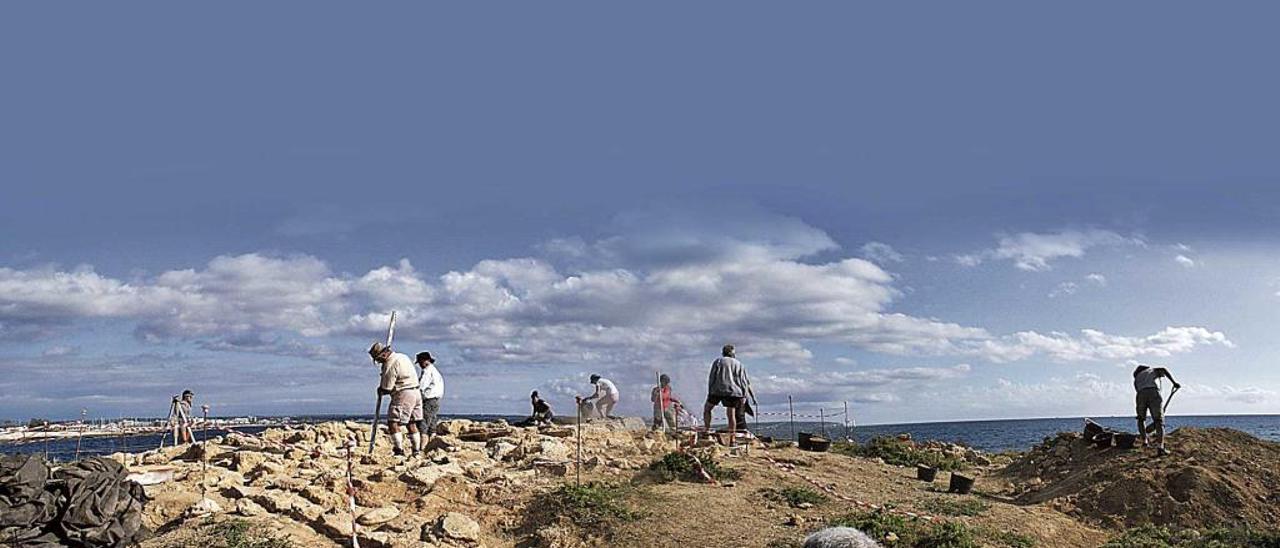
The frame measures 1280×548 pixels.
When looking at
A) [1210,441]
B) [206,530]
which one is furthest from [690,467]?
[1210,441]

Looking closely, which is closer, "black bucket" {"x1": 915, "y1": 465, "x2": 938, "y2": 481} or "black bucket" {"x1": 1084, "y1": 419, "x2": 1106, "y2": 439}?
"black bucket" {"x1": 915, "y1": 465, "x2": 938, "y2": 481}

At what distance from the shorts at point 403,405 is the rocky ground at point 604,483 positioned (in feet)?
2.11

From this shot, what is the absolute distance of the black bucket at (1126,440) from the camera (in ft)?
58.1

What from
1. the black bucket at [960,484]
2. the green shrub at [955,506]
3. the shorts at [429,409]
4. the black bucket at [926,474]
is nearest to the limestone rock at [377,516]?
the shorts at [429,409]

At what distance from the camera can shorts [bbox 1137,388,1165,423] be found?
17078 millimetres

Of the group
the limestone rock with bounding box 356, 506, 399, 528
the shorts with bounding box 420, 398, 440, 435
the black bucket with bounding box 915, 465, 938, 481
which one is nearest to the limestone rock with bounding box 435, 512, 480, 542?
the limestone rock with bounding box 356, 506, 399, 528

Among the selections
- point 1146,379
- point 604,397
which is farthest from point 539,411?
point 1146,379

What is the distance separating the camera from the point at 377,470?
1409 cm

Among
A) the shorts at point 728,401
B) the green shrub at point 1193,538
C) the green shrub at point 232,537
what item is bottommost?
the green shrub at point 1193,538

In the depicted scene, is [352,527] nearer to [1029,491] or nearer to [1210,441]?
[1029,491]

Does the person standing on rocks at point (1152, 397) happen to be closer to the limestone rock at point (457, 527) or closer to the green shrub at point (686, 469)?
the green shrub at point (686, 469)

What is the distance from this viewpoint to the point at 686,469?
571 inches

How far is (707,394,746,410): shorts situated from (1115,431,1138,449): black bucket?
23.1 ft

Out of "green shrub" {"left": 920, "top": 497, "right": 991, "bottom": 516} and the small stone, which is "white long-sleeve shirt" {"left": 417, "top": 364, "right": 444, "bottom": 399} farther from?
"green shrub" {"left": 920, "top": 497, "right": 991, "bottom": 516}
